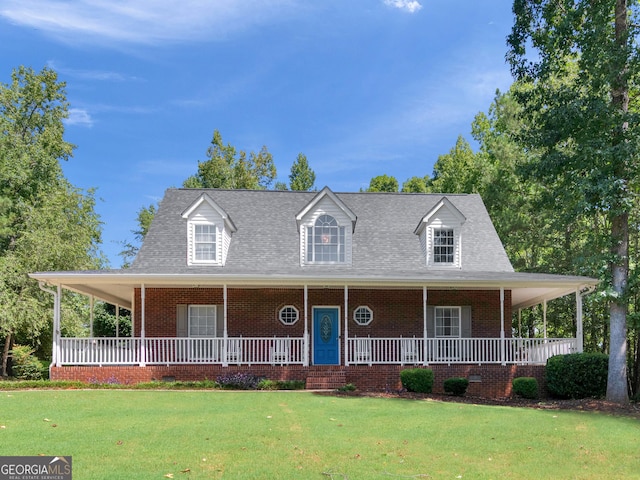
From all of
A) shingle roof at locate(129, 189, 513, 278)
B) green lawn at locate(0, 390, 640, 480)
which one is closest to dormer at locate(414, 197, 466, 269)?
shingle roof at locate(129, 189, 513, 278)

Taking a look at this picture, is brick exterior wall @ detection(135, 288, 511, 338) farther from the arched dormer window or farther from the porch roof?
the arched dormer window

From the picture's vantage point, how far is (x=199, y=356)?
66.0 ft

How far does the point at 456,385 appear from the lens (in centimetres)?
1816

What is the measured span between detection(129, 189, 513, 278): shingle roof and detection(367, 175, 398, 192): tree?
20262 mm

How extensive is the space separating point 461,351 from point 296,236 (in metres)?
7.38

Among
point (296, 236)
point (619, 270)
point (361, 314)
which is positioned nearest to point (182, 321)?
point (296, 236)

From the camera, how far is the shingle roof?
21828 millimetres

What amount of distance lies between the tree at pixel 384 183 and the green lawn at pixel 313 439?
32288mm

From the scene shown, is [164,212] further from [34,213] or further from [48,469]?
[48,469]

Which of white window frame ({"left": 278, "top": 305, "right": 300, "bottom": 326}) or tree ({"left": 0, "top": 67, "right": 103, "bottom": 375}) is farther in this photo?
tree ({"left": 0, "top": 67, "right": 103, "bottom": 375})

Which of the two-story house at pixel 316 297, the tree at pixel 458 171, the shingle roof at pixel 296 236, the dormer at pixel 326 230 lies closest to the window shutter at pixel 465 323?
the two-story house at pixel 316 297

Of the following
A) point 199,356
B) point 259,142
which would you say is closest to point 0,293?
→ point 199,356

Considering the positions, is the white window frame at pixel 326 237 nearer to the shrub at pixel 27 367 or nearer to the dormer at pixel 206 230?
the dormer at pixel 206 230

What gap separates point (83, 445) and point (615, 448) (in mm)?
8494
